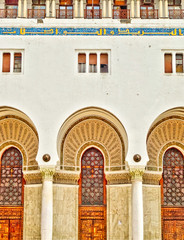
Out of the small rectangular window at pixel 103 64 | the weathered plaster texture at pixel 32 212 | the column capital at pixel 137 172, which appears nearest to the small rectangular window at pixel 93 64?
the small rectangular window at pixel 103 64

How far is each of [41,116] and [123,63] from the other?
3.34 metres

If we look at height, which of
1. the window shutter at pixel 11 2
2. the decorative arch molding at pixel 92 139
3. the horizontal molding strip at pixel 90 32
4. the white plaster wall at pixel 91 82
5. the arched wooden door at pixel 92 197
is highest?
the window shutter at pixel 11 2

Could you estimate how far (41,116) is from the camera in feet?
54.7

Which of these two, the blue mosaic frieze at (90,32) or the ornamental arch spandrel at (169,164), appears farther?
the ornamental arch spandrel at (169,164)

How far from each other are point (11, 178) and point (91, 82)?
4510 mm

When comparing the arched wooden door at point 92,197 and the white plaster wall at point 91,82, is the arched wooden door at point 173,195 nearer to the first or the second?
the white plaster wall at point 91,82

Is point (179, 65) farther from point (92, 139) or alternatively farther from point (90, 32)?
point (92, 139)

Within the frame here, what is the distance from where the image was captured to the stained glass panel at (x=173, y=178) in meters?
17.8

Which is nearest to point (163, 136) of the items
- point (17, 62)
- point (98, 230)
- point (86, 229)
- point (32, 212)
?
point (98, 230)

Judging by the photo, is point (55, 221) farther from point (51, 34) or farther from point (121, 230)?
point (51, 34)

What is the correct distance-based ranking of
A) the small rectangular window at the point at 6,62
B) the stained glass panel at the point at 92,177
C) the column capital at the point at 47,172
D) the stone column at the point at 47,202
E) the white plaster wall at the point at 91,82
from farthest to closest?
the stained glass panel at the point at 92,177 < the small rectangular window at the point at 6,62 < the white plaster wall at the point at 91,82 < the column capital at the point at 47,172 < the stone column at the point at 47,202

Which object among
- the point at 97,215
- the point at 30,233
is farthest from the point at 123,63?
the point at 30,233

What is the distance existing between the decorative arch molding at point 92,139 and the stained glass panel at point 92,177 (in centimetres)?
26

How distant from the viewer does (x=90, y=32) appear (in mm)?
17375
